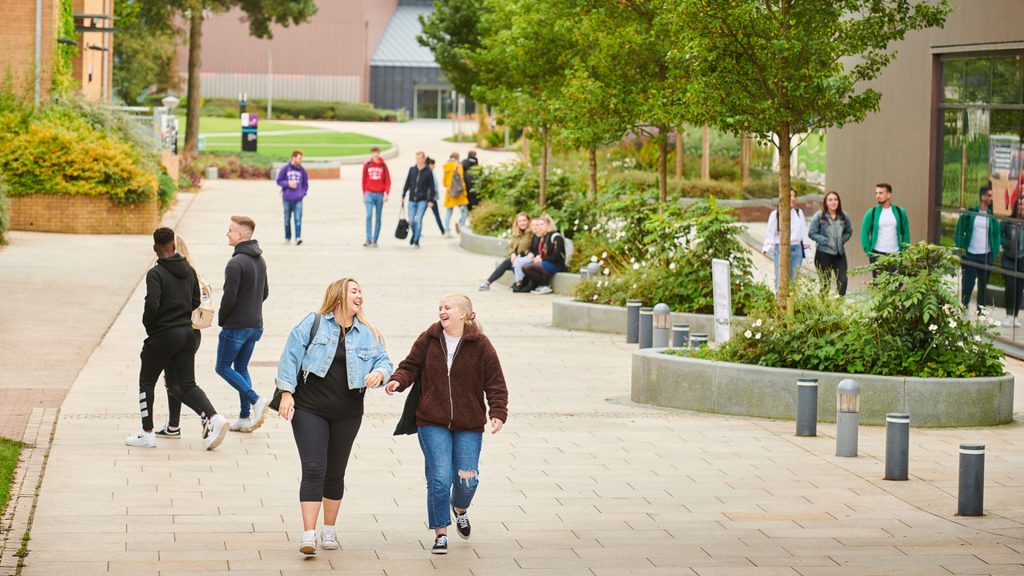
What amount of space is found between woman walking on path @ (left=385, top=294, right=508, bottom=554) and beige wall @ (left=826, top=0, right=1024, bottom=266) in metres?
11.4

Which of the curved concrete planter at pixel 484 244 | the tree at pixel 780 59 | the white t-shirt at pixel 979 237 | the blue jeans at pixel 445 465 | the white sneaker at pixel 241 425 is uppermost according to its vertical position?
the tree at pixel 780 59

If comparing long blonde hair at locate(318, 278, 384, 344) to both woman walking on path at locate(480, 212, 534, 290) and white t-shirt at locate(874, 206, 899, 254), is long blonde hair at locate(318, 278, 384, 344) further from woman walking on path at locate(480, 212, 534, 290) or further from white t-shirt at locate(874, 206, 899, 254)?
woman walking on path at locate(480, 212, 534, 290)

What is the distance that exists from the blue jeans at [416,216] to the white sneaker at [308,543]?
20886 millimetres

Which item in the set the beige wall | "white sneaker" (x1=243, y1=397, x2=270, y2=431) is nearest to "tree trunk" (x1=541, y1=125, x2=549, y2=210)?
the beige wall

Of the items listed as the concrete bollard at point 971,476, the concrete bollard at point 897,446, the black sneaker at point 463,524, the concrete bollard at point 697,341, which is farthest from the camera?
the concrete bollard at point 697,341

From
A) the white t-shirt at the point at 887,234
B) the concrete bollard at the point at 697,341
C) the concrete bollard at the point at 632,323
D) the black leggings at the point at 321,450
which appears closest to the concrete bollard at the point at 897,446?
the concrete bollard at the point at 697,341

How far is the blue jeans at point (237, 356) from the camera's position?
453 inches

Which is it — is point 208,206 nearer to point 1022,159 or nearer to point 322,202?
point 322,202

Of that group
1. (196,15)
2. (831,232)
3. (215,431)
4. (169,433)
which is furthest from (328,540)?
(196,15)

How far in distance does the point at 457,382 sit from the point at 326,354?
28.2 inches

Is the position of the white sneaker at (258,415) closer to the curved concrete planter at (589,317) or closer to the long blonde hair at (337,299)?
the long blonde hair at (337,299)

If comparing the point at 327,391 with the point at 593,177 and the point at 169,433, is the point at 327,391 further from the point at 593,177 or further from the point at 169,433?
the point at 593,177

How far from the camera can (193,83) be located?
49781mm

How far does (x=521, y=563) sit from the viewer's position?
802 centimetres
